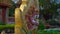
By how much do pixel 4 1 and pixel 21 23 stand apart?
17.7ft

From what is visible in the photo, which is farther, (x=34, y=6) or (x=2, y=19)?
(x=2, y=19)

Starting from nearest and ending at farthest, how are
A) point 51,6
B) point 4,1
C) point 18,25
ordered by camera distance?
point 18,25 < point 4,1 < point 51,6

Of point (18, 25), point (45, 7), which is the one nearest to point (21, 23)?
point (18, 25)

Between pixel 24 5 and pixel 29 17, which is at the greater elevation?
pixel 24 5

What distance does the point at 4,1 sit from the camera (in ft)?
25.4

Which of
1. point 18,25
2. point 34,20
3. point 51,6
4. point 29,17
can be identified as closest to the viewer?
point 18,25

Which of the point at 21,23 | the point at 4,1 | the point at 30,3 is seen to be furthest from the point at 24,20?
the point at 4,1

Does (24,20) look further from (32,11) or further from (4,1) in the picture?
(4,1)

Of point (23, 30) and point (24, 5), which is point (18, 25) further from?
point (24, 5)

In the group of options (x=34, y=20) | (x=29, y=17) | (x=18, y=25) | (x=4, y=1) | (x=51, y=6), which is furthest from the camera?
(x=51, y=6)

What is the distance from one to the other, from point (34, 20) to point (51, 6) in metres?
13.2

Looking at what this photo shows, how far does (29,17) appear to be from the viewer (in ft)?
8.79

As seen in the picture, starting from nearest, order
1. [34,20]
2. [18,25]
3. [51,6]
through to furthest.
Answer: [18,25]
[34,20]
[51,6]

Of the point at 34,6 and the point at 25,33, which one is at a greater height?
the point at 34,6
